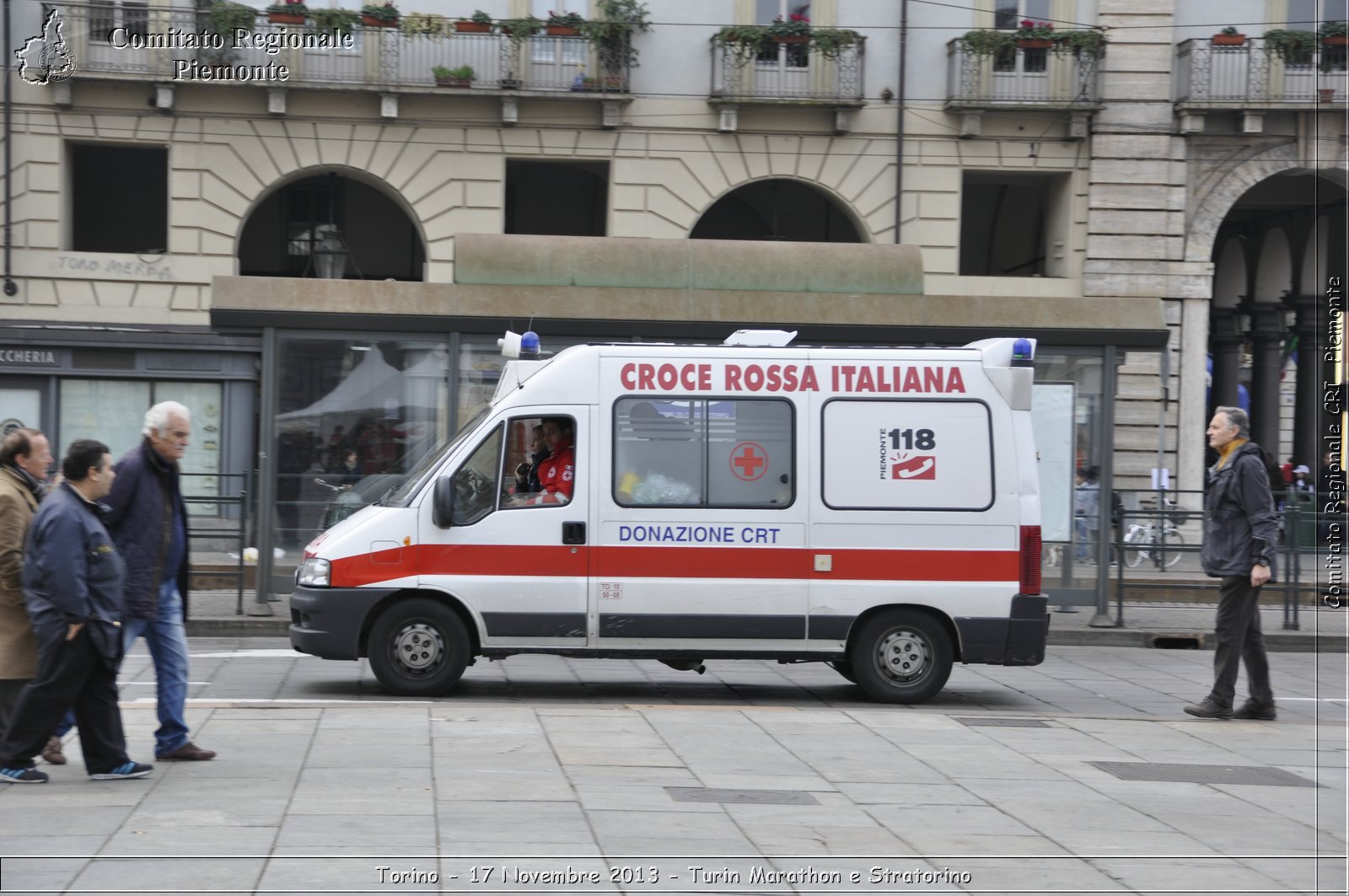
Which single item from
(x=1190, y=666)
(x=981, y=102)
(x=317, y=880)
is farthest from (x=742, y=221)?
(x=317, y=880)

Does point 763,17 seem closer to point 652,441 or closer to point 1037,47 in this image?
point 1037,47

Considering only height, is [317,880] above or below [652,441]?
below

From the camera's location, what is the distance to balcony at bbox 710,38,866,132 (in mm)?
25138

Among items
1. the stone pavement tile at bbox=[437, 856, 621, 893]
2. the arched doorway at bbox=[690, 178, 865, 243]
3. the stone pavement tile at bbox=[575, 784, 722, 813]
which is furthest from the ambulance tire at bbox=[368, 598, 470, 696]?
the arched doorway at bbox=[690, 178, 865, 243]

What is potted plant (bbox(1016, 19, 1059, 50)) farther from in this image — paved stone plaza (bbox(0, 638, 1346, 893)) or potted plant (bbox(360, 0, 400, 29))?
paved stone plaza (bbox(0, 638, 1346, 893))

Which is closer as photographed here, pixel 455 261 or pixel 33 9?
pixel 455 261

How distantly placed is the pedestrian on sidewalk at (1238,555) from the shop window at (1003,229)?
58.3ft

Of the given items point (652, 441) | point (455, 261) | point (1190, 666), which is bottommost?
point (1190, 666)

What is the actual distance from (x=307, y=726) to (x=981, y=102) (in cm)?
1963

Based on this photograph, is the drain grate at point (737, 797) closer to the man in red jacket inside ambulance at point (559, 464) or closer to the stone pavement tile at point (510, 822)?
the stone pavement tile at point (510, 822)

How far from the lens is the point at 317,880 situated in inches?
210

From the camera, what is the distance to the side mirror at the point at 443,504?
10266 mm

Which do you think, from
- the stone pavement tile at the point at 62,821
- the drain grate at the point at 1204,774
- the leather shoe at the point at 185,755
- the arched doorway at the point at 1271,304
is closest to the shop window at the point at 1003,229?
the arched doorway at the point at 1271,304

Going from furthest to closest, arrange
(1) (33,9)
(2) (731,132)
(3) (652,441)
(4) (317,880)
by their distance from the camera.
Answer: (2) (731,132), (1) (33,9), (3) (652,441), (4) (317,880)
